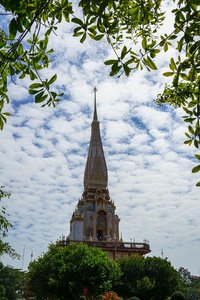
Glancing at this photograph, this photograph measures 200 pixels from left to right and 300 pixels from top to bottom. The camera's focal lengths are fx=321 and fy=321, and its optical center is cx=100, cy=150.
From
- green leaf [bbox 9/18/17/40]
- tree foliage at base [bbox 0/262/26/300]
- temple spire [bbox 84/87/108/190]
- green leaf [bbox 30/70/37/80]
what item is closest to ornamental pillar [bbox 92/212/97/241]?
temple spire [bbox 84/87/108/190]

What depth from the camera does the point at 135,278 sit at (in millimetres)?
23234

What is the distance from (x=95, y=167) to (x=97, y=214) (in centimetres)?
675

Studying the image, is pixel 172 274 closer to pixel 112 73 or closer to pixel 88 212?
pixel 88 212

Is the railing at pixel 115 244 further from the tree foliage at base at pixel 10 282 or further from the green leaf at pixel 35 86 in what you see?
the green leaf at pixel 35 86

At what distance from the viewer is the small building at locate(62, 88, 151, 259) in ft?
110

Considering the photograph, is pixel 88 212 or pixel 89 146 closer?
pixel 88 212

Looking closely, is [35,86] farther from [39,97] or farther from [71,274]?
[71,274]

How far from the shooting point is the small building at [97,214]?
1320 inches

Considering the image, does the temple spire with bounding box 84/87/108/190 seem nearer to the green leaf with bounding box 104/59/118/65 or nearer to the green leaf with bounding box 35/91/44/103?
the green leaf with bounding box 35/91/44/103

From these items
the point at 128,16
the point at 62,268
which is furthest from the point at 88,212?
the point at 128,16

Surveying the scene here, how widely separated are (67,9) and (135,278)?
22913 millimetres

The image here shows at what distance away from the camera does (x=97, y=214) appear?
3912cm

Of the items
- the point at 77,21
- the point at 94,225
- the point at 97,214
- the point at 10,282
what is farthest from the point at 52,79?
the point at 10,282

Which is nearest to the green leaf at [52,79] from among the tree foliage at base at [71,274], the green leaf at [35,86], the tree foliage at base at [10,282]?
the green leaf at [35,86]
